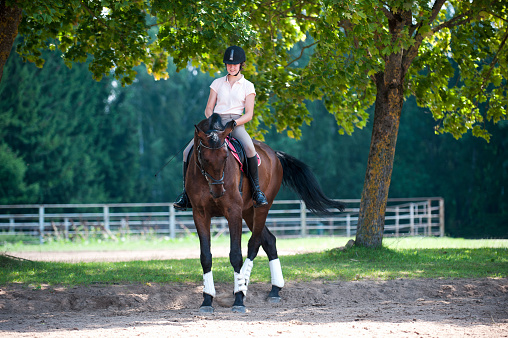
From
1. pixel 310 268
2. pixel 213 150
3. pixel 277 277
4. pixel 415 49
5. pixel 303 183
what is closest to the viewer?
pixel 213 150

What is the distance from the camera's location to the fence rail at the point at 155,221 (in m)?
22.0

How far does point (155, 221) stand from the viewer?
29984 millimetres

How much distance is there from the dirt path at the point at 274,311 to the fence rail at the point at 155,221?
34.7 feet

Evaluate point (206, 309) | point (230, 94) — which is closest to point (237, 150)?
point (230, 94)

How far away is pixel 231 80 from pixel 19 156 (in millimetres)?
27028

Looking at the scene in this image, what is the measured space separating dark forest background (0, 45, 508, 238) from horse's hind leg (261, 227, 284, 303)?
2092cm

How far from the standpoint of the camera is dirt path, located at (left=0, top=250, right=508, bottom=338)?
207 inches

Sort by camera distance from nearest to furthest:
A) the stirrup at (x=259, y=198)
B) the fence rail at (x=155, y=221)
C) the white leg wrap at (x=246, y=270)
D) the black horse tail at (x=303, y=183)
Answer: the white leg wrap at (x=246, y=270) < the stirrup at (x=259, y=198) < the black horse tail at (x=303, y=183) < the fence rail at (x=155, y=221)

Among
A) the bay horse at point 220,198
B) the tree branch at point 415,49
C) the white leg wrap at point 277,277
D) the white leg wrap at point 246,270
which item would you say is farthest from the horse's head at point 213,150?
the tree branch at point 415,49

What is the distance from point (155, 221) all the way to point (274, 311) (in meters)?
23.9

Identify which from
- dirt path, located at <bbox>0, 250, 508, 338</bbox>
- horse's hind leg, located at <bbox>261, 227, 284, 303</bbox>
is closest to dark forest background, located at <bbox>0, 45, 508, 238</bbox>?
dirt path, located at <bbox>0, 250, 508, 338</bbox>

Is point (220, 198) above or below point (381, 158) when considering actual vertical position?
below

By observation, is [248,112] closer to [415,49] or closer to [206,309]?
[206,309]

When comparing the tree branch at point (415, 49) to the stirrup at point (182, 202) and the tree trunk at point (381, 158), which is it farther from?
the stirrup at point (182, 202)
